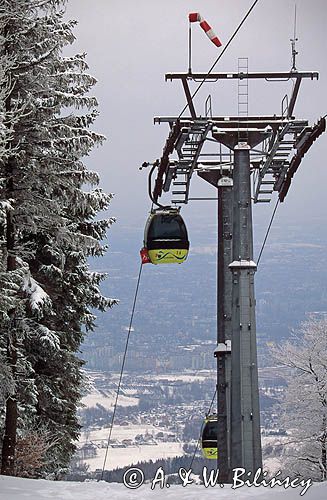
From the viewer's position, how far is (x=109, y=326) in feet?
346

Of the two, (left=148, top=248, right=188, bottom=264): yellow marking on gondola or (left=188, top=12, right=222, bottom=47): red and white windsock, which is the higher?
(left=188, top=12, right=222, bottom=47): red and white windsock

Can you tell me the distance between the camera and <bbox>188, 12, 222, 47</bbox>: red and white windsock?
10.4 m

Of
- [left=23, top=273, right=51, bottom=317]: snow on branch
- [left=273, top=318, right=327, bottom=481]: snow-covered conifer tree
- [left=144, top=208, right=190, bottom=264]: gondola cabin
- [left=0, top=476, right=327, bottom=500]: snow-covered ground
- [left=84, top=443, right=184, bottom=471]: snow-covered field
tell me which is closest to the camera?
[left=0, top=476, right=327, bottom=500]: snow-covered ground

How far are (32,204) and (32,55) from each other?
7.33ft

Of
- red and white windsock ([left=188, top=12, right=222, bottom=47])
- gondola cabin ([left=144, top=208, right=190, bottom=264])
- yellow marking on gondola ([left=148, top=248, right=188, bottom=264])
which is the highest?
red and white windsock ([left=188, top=12, right=222, bottom=47])

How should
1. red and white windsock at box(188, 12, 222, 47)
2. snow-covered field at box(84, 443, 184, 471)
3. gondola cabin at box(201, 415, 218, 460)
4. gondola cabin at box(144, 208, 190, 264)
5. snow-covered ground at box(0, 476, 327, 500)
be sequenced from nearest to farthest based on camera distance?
1. snow-covered ground at box(0, 476, 327, 500)
2. red and white windsock at box(188, 12, 222, 47)
3. gondola cabin at box(144, 208, 190, 264)
4. gondola cabin at box(201, 415, 218, 460)
5. snow-covered field at box(84, 443, 184, 471)

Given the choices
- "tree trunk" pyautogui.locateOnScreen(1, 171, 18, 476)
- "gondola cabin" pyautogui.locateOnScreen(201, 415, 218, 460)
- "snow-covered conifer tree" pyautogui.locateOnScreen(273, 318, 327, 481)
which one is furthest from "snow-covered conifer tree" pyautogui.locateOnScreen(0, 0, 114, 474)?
"snow-covered conifer tree" pyautogui.locateOnScreen(273, 318, 327, 481)

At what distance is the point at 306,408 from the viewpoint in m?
25.5

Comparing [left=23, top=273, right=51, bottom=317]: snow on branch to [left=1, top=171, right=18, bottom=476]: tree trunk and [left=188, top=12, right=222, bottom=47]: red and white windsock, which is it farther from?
[left=188, top=12, right=222, bottom=47]: red and white windsock

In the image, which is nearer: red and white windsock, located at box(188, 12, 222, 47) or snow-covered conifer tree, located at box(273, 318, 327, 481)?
red and white windsock, located at box(188, 12, 222, 47)

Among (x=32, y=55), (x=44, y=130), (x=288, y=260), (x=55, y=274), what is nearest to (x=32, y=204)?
(x=44, y=130)

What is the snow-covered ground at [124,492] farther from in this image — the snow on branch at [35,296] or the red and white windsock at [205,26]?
the red and white windsock at [205,26]

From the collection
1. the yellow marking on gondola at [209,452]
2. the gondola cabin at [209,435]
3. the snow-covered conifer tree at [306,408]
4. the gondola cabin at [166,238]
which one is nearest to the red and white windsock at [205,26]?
the gondola cabin at [166,238]

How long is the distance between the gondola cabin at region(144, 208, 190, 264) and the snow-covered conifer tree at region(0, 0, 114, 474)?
1.54 meters
